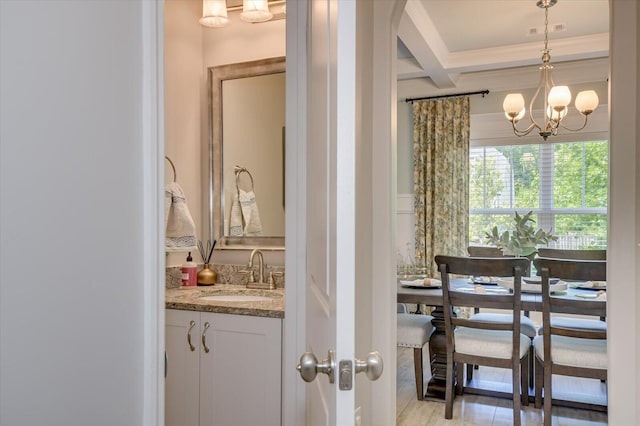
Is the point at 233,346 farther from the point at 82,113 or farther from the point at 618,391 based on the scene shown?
the point at 618,391

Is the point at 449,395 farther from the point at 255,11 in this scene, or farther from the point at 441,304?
the point at 255,11

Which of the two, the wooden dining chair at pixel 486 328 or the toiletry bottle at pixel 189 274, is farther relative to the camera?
the wooden dining chair at pixel 486 328

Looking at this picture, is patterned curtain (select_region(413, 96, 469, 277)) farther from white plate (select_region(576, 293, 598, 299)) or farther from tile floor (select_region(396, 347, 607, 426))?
white plate (select_region(576, 293, 598, 299))

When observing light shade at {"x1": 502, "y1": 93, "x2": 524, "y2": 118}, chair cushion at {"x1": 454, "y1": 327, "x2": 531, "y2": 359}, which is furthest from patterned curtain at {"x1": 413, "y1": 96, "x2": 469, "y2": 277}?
chair cushion at {"x1": 454, "y1": 327, "x2": 531, "y2": 359}

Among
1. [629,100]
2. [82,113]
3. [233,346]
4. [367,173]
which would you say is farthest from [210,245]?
[629,100]

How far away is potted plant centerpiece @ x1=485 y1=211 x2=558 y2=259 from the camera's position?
499cm

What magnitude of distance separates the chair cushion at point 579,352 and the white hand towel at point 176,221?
88.1 inches

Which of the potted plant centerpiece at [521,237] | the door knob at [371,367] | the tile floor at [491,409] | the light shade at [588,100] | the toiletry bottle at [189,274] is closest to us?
the door knob at [371,367]

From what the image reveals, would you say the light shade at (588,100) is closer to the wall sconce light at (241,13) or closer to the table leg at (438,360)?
the table leg at (438,360)

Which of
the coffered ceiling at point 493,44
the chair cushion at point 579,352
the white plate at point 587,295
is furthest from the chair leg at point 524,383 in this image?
the coffered ceiling at point 493,44

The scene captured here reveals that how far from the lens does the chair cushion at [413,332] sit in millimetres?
3406

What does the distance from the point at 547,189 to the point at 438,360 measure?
9.35ft

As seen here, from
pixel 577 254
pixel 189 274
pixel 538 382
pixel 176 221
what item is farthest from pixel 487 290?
pixel 176 221

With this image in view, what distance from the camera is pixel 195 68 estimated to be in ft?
9.76
